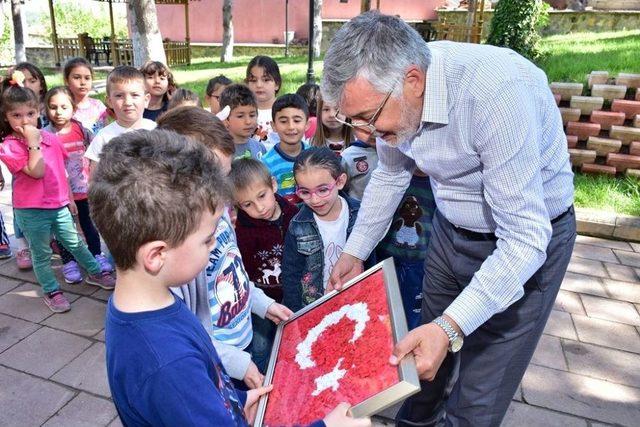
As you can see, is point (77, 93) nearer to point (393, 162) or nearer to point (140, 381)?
point (393, 162)

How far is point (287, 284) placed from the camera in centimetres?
255

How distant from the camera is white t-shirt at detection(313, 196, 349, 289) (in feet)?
8.36

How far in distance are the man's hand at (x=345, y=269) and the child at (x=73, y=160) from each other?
95.7 inches

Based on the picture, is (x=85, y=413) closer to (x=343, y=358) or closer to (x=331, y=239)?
(x=331, y=239)

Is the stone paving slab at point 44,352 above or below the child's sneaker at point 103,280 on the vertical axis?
below

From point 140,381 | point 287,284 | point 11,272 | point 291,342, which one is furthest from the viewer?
point 11,272

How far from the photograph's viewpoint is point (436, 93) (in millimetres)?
1585

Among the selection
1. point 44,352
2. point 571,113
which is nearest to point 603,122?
point 571,113

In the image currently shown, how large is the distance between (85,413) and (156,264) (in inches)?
72.6

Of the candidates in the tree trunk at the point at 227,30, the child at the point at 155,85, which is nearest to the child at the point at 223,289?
the child at the point at 155,85

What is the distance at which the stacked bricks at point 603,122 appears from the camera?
5676 millimetres

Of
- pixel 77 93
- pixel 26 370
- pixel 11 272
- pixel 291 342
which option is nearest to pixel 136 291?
pixel 291 342

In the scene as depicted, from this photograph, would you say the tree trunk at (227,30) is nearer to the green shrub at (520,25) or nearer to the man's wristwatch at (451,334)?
the green shrub at (520,25)

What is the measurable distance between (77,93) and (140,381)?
163 inches
